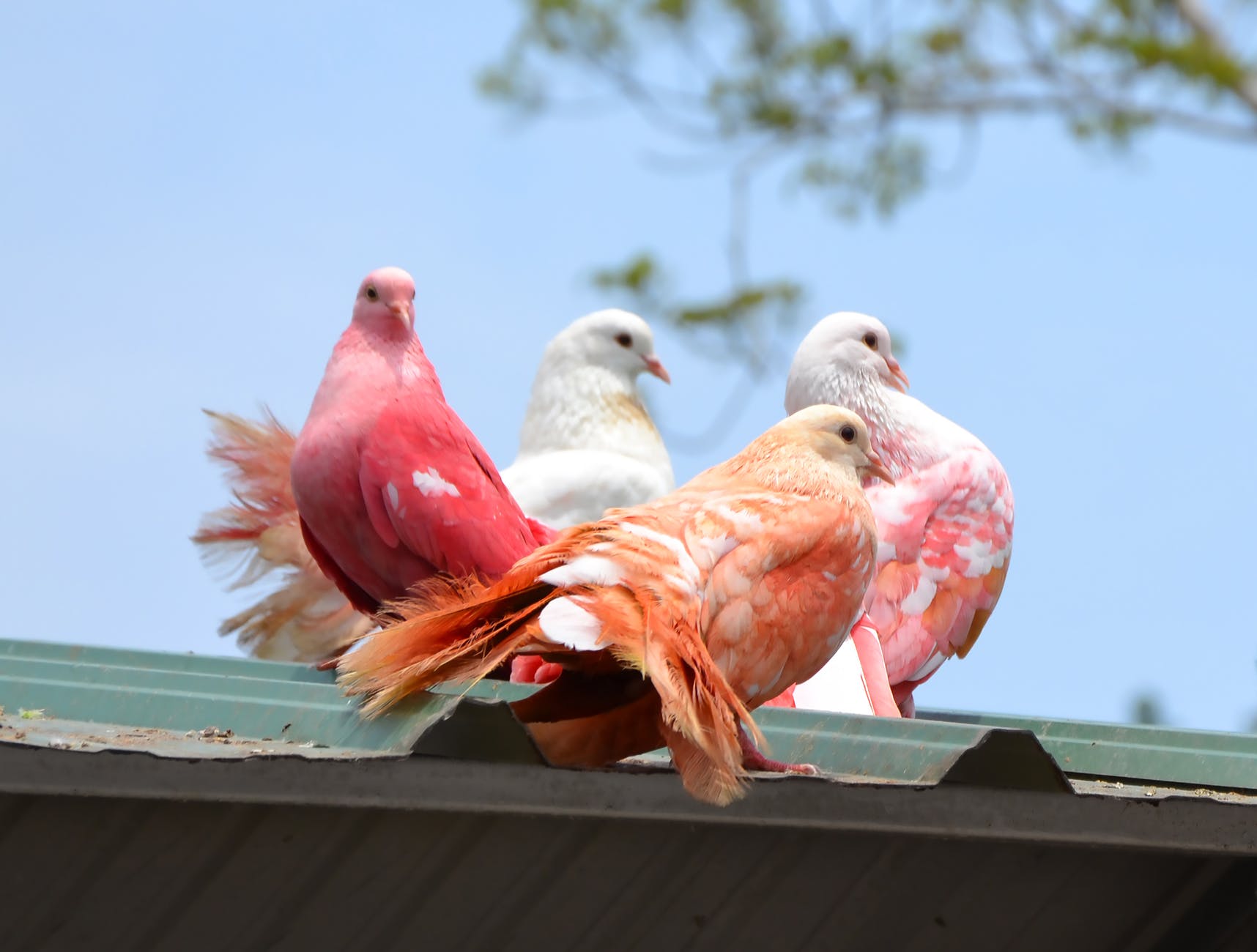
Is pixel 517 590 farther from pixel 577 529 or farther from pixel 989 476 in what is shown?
pixel 989 476

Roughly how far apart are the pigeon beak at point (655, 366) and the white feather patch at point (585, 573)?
428cm

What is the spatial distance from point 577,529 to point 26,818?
3.46 feet

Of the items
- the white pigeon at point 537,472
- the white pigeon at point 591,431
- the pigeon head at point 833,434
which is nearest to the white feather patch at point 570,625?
the pigeon head at point 833,434

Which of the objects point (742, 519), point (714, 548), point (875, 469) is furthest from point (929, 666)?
point (714, 548)

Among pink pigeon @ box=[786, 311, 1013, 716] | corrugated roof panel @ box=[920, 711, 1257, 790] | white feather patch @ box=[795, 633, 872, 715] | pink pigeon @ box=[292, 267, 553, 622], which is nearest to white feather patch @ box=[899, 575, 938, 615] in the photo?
pink pigeon @ box=[786, 311, 1013, 716]

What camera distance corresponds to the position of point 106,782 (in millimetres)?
2246

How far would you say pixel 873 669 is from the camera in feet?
14.6

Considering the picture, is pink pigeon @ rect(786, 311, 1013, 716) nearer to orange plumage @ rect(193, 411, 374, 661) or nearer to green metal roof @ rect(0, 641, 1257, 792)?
green metal roof @ rect(0, 641, 1257, 792)

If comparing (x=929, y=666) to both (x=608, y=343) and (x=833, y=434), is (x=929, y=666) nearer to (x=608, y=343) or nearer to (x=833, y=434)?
(x=833, y=434)

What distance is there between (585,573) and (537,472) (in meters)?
3.68

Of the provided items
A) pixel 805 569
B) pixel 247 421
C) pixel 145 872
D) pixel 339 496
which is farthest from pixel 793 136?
pixel 145 872

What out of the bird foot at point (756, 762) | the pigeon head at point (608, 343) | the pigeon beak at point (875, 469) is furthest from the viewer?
the pigeon head at point (608, 343)

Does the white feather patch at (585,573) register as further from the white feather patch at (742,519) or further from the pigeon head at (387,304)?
the pigeon head at (387,304)

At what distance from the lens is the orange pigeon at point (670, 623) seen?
8.50ft
